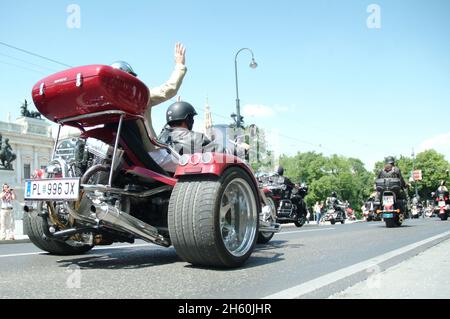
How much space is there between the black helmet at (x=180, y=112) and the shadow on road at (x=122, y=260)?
5.28ft

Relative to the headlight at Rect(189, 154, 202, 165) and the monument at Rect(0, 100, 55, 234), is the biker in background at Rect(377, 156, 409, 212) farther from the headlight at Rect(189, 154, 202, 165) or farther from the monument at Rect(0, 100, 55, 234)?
the monument at Rect(0, 100, 55, 234)

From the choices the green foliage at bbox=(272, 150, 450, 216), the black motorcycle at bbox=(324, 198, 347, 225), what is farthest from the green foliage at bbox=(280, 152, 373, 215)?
the black motorcycle at bbox=(324, 198, 347, 225)

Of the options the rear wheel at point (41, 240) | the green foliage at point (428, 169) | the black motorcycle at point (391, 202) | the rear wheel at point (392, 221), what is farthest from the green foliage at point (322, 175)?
the rear wheel at point (41, 240)

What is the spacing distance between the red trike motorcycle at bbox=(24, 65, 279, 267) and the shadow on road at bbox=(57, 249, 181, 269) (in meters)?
0.24

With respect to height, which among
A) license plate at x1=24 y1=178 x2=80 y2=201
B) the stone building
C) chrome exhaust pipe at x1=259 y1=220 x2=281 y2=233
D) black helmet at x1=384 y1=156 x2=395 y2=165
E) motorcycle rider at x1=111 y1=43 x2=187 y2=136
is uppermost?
the stone building

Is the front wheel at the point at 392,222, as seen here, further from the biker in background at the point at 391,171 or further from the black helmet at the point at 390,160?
the black helmet at the point at 390,160

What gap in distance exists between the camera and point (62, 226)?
167 inches

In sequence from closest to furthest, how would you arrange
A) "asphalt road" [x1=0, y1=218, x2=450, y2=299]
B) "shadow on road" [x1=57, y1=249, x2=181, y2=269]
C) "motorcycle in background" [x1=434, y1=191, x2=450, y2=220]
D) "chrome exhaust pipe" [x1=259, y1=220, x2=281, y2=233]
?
"asphalt road" [x1=0, y1=218, x2=450, y2=299] < "shadow on road" [x1=57, y1=249, x2=181, y2=269] < "chrome exhaust pipe" [x1=259, y1=220, x2=281, y2=233] < "motorcycle in background" [x1=434, y1=191, x2=450, y2=220]

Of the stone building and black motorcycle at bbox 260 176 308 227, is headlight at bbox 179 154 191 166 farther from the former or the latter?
the stone building

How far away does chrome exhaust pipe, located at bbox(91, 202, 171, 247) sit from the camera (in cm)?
373

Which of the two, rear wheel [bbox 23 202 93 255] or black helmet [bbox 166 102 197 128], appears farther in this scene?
black helmet [bbox 166 102 197 128]

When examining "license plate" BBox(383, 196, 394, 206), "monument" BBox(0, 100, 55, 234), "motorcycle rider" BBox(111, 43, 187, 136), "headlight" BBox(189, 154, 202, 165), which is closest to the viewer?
"headlight" BBox(189, 154, 202, 165)

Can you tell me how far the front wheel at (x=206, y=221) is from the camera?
3.68m

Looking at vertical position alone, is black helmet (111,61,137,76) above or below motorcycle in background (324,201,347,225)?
above
